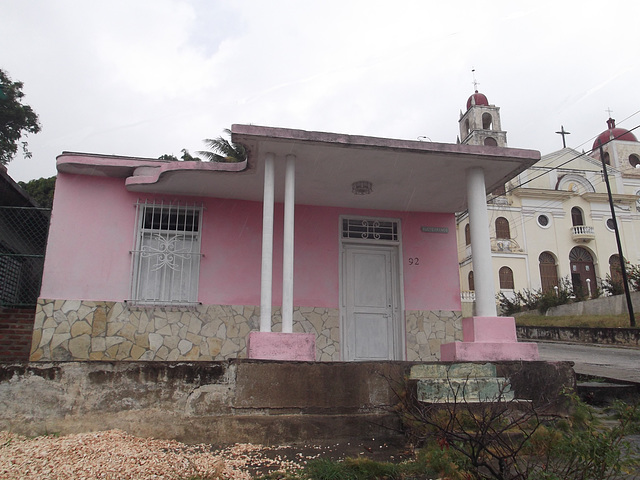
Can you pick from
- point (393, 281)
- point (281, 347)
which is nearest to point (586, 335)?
point (393, 281)

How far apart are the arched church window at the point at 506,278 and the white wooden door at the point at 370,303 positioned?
78.3 ft

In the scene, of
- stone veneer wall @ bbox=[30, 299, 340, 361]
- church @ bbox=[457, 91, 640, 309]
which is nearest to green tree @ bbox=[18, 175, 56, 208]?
stone veneer wall @ bbox=[30, 299, 340, 361]

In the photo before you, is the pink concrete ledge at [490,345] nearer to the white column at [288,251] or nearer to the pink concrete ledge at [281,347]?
the pink concrete ledge at [281,347]

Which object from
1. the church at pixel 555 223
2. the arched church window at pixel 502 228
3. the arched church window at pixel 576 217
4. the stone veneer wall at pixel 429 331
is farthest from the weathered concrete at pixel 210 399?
the arched church window at pixel 576 217

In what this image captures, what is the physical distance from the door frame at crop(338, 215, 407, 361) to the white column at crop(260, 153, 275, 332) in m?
2.04

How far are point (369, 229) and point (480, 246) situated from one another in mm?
2168

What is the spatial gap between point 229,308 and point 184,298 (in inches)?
24.7

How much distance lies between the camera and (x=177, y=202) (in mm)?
7141

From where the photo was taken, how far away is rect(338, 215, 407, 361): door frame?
7387mm

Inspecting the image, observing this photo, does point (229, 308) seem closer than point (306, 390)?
No

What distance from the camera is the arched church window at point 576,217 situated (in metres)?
31.9

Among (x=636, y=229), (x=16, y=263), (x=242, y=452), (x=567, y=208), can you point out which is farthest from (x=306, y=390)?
(x=636, y=229)

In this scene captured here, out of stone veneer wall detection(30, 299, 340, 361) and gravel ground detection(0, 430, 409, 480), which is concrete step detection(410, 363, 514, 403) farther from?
stone veneer wall detection(30, 299, 340, 361)

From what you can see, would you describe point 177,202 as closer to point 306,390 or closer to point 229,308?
point 229,308
